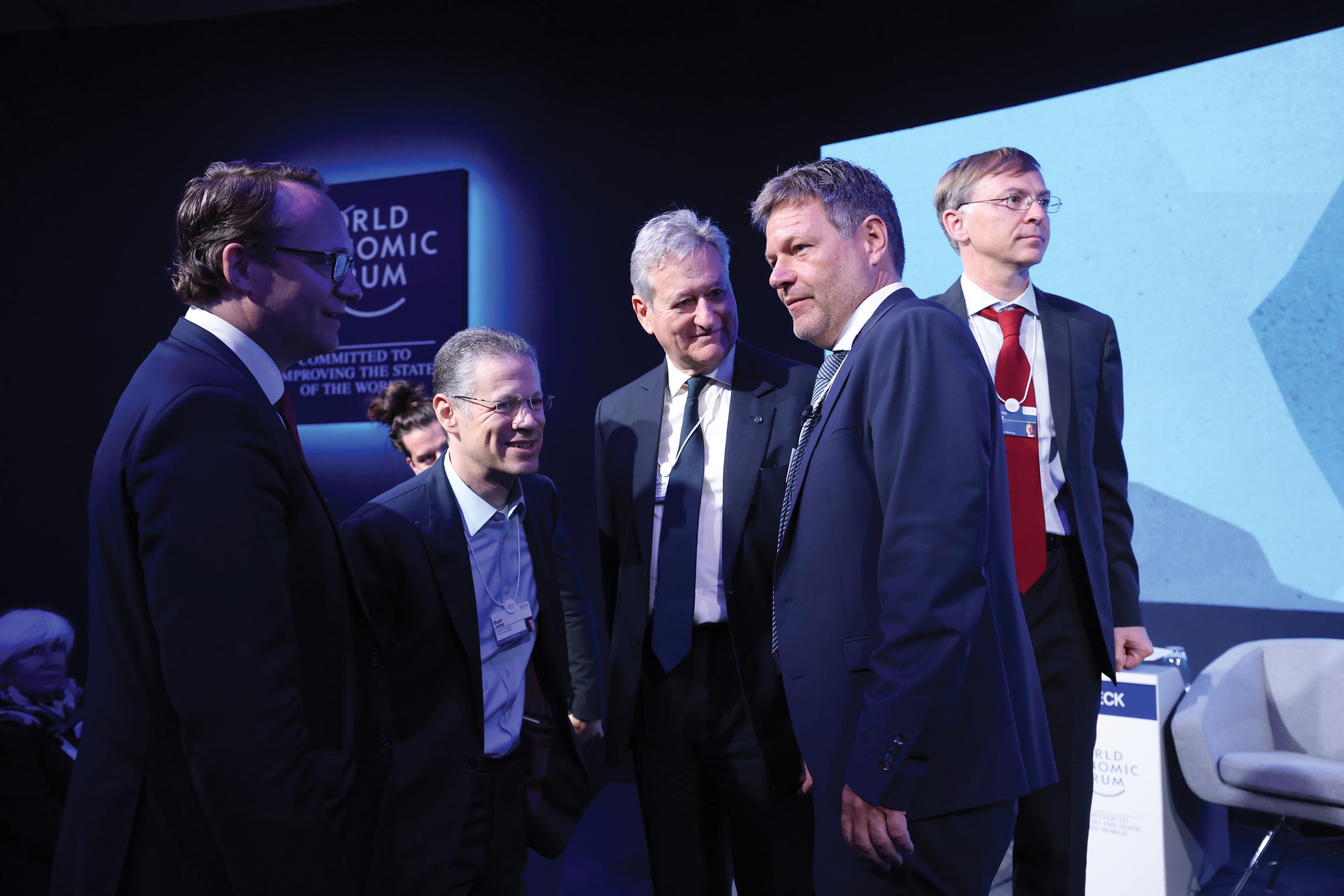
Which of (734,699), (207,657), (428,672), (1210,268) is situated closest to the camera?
(207,657)

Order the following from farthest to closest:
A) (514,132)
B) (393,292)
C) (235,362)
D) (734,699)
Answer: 1. (393,292)
2. (514,132)
3. (734,699)
4. (235,362)

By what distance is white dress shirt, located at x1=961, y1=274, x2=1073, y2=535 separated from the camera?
6.72ft

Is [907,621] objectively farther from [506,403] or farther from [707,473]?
[506,403]

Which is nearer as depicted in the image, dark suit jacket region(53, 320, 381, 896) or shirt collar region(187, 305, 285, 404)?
dark suit jacket region(53, 320, 381, 896)

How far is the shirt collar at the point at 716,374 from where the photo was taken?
2.23 m

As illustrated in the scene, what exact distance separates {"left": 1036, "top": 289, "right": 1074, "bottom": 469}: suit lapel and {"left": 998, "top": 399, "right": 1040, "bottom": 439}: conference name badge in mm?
52

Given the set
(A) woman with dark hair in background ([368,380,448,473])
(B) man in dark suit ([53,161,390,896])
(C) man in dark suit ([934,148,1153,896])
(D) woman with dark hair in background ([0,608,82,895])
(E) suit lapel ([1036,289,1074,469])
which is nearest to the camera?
(B) man in dark suit ([53,161,390,896])

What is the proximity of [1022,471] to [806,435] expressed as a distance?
0.62 metres

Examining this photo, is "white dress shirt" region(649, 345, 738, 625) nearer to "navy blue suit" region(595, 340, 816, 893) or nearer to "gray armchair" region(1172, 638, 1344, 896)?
"navy blue suit" region(595, 340, 816, 893)

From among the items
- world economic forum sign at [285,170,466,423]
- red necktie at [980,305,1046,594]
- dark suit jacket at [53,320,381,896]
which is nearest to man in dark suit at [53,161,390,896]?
dark suit jacket at [53,320,381,896]

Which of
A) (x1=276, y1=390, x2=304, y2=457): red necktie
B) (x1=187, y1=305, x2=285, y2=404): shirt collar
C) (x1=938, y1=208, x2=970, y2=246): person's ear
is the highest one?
(x1=938, y1=208, x2=970, y2=246): person's ear

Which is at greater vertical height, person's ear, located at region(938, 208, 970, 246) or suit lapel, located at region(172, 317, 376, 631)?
person's ear, located at region(938, 208, 970, 246)

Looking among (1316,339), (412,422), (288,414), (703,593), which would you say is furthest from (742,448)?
(1316,339)

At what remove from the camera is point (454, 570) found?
76.4 inches
